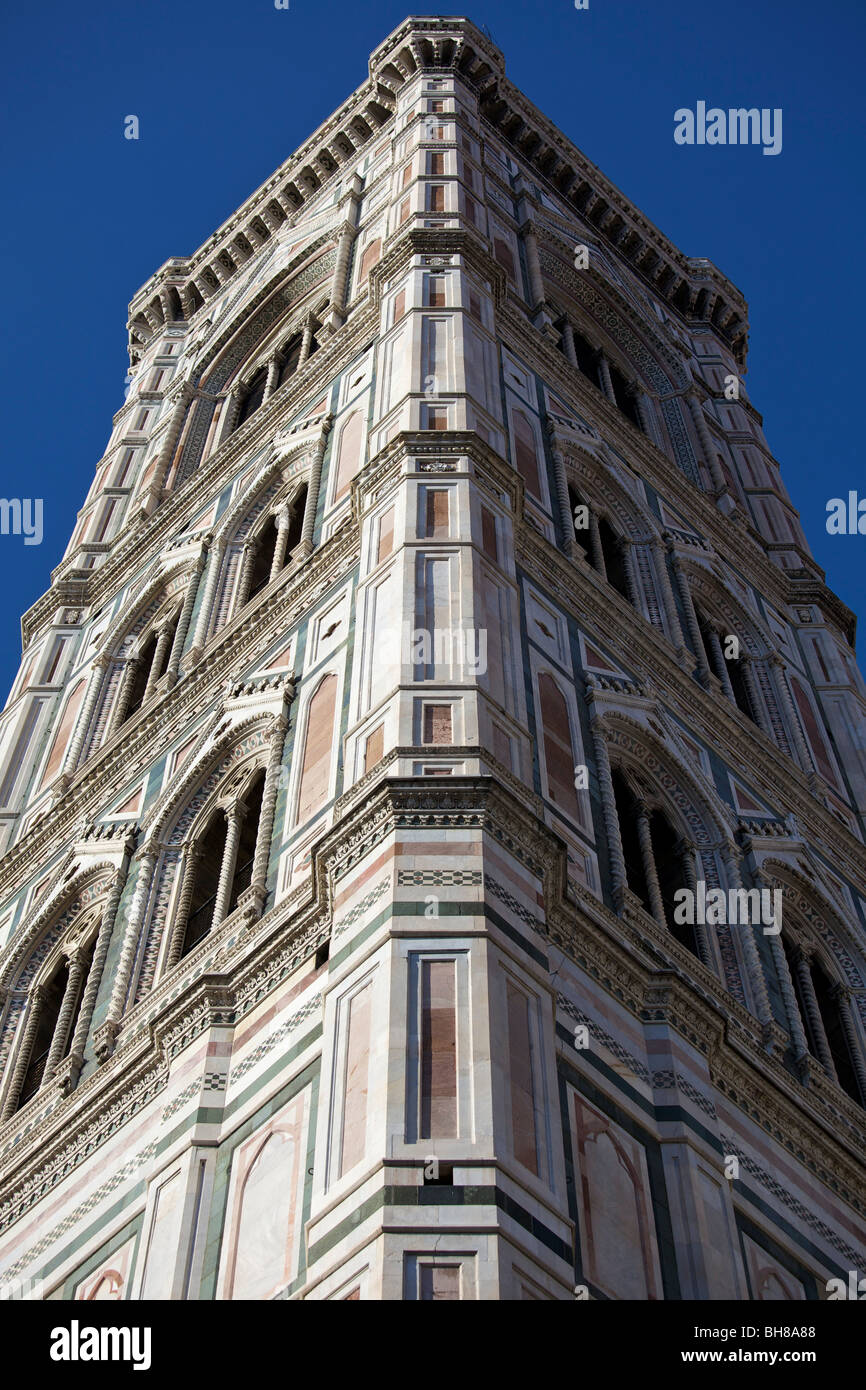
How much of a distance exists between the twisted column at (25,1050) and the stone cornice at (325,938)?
1.03m

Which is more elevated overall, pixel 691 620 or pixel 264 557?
pixel 264 557

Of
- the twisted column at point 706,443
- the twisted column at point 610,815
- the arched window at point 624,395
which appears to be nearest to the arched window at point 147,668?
the twisted column at point 610,815

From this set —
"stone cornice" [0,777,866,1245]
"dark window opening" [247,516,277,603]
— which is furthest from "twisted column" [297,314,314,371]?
"stone cornice" [0,777,866,1245]

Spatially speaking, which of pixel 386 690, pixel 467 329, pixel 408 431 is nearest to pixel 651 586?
pixel 467 329

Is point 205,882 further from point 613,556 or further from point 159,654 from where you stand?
point 613,556

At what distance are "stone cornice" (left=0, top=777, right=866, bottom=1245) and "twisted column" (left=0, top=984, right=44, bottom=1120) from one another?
1.03 meters

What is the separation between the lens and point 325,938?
9.90 metres

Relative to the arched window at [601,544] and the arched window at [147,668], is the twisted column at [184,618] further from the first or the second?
the arched window at [601,544]

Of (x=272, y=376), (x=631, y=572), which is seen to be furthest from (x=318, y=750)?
(x=272, y=376)

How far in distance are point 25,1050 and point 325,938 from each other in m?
3.84

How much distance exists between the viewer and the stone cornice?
9.95m

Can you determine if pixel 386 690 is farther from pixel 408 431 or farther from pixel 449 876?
pixel 408 431

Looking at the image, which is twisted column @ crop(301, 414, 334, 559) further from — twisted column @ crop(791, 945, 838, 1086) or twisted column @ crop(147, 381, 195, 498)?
twisted column @ crop(791, 945, 838, 1086)

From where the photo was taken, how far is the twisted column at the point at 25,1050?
12.5m
